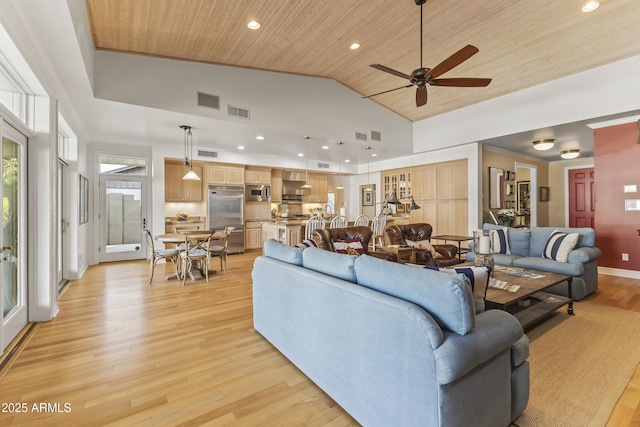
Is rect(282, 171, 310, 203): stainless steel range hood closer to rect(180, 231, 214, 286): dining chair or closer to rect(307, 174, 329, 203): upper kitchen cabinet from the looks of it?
rect(307, 174, 329, 203): upper kitchen cabinet

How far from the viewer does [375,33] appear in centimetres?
416

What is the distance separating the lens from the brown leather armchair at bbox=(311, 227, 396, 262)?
158 inches

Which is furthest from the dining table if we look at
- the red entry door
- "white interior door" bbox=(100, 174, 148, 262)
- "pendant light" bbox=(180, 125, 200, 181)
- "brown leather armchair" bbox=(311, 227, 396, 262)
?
the red entry door

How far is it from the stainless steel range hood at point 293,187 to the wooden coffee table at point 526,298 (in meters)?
6.32

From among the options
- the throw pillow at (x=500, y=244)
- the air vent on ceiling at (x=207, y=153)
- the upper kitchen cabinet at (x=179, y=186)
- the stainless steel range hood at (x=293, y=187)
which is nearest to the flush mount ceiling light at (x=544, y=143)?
the throw pillow at (x=500, y=244)

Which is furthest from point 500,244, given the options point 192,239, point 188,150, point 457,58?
point 188,150

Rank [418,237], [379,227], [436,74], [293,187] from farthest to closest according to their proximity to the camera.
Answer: [293,187] → [379,227] → [418,237] → [436,74]

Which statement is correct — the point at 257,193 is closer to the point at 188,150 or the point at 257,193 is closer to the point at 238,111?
the point at 188,150

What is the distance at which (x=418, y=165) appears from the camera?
26.6ft

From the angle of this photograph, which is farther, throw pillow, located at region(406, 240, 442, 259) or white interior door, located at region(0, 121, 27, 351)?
throw pillow, located at region(406, 240, 442, 259)

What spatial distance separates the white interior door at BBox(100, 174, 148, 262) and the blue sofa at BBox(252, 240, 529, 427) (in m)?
6.32

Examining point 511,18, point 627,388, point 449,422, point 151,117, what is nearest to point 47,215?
point 151,117

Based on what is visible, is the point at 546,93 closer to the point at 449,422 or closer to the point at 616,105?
the point at 616,105

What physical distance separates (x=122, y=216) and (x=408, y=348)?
7246 millimetres
